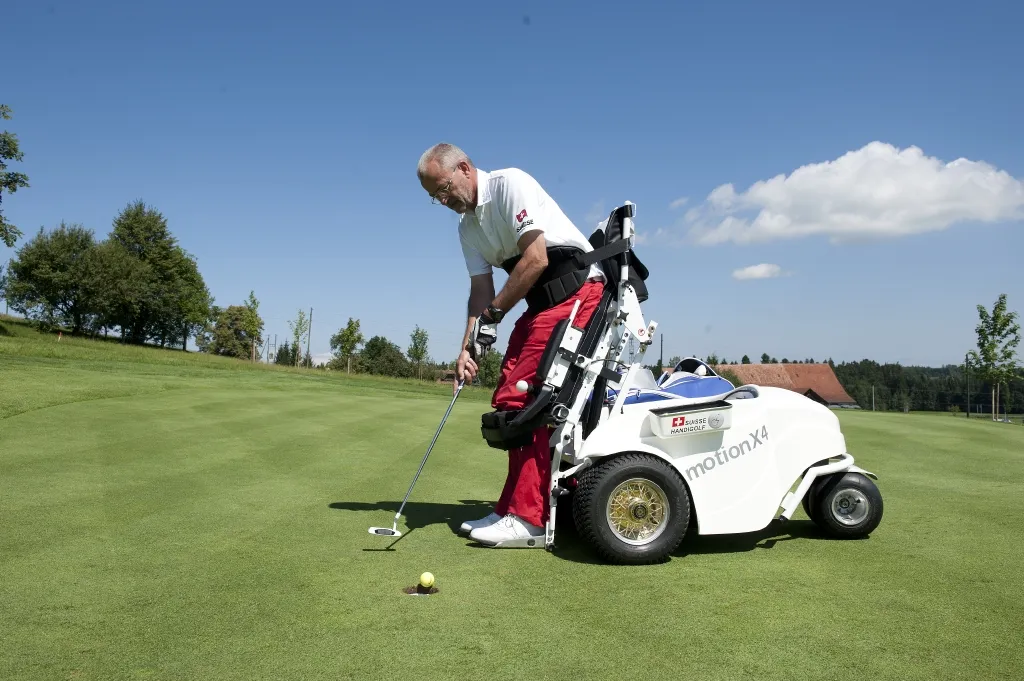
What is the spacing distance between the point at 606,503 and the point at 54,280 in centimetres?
7079

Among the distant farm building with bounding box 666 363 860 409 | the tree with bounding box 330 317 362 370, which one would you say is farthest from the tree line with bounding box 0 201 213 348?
the distant farm building with bounding box 666 363 860 409

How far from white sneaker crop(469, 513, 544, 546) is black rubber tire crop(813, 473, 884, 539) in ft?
6.05

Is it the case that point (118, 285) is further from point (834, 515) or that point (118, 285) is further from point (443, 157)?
point (834, 515)

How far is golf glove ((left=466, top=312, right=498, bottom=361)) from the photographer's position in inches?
189

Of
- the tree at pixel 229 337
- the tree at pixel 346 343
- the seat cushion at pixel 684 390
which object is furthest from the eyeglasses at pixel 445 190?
the tree at pixel 229 337

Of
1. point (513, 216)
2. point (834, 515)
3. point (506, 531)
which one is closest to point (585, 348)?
point (513, 216)

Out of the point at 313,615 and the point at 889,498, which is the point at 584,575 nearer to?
the point at 313,615

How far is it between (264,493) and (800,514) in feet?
13.4

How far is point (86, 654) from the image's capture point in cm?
256

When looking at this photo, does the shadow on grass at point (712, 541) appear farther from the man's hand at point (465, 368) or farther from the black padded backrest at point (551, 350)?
the man's hand at point (465, 368)

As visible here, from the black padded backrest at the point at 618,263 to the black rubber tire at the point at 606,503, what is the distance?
111 cm

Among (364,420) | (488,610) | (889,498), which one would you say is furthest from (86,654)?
(364,420)

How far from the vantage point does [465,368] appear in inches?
191

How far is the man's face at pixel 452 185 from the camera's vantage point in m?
4.72
